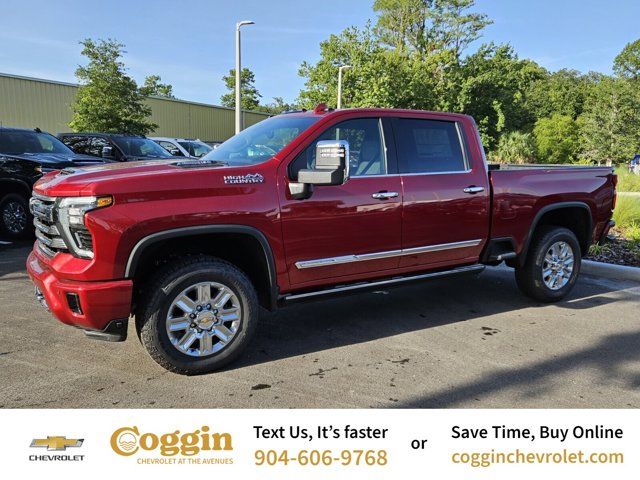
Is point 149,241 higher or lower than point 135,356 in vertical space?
higher

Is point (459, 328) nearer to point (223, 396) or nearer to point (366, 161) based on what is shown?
point (366, 161)

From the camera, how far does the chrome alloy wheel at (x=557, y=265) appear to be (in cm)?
527

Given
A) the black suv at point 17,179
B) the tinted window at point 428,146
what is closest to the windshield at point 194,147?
the black suv at point 17,179

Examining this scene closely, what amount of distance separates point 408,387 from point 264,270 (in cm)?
133

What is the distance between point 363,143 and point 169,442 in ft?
9.04

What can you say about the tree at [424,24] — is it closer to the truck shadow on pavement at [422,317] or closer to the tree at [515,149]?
the tree at [515,149]

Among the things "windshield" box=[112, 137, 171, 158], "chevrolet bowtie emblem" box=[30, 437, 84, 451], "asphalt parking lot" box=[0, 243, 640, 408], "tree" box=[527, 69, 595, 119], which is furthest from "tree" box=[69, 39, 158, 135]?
"tree" box=[527, 69, 595, 119]

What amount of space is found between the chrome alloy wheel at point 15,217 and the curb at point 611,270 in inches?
341

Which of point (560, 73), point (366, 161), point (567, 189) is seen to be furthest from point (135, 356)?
point (560, 73)

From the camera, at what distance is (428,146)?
456cm

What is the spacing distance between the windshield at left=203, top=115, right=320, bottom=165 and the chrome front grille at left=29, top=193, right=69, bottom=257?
1.32 meters

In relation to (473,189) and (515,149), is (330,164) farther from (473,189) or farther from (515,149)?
(515,149)

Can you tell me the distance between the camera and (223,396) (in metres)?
3.24

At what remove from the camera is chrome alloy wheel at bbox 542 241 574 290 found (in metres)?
5.27
